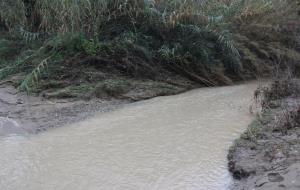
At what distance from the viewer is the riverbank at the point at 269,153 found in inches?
209

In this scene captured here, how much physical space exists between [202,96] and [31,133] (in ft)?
12.4

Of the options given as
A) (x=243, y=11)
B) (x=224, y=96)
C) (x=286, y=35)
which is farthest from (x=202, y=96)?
(x=286, y=35)

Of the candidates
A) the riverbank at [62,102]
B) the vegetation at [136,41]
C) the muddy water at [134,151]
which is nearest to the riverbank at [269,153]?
the muddy water at [134,151]

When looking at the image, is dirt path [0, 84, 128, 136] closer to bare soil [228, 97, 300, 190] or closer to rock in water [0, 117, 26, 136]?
rock in water [0, 117, 26, 136]

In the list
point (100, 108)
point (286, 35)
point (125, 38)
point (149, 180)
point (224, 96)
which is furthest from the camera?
point (286, 35)

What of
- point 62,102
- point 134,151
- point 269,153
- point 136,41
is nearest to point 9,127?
point 62,102

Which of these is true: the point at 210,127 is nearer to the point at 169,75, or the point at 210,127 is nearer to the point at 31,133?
the point at 31,133

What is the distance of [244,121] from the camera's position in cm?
830

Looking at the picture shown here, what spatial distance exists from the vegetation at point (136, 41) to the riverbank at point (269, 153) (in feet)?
12.3

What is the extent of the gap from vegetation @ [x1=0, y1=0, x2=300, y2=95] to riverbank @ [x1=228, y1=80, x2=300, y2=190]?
3761mm

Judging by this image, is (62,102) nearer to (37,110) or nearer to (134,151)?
(37,110)

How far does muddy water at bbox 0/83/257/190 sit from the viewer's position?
20.1 ft

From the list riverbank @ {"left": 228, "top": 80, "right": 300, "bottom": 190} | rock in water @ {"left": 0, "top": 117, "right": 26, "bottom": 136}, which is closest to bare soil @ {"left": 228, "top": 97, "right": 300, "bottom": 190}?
riverbank @ {"left": 228, "top": 80, "right": 300, "bottom": 190}

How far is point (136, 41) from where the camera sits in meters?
11.5
